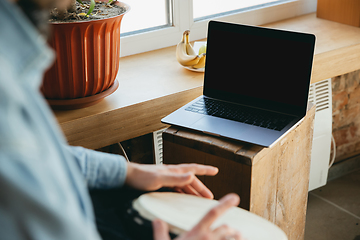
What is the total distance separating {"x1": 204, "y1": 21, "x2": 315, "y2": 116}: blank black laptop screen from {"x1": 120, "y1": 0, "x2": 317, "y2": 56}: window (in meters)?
0.52

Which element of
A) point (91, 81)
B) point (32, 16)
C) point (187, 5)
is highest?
point (32, 16)

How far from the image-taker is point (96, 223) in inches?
27.1

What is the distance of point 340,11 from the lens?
1864 millimetres

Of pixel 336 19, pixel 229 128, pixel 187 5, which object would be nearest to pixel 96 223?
pixel 229 128

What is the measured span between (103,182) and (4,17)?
0.41m

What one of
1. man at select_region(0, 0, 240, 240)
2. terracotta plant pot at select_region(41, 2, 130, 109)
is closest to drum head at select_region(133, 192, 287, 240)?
man at select_region(0, 0, 240, 240)

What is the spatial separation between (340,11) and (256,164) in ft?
4.04

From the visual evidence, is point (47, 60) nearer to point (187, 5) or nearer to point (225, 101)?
point (225, 101)

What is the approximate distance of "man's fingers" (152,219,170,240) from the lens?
2.06ft

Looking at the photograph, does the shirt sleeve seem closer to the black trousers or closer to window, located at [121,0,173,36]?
the black trousers

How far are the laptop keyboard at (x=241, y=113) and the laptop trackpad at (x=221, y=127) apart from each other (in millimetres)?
23

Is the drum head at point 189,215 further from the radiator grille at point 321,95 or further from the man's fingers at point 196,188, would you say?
the radiator grille at point 321,95

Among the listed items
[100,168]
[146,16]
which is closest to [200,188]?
[100,168]

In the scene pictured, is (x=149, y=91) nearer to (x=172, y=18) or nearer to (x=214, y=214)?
(x=172, y=18)
